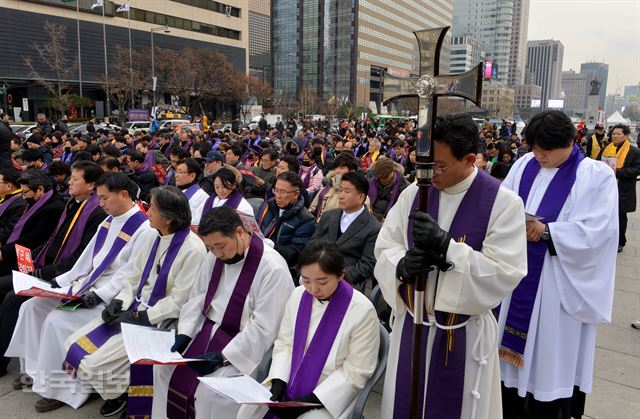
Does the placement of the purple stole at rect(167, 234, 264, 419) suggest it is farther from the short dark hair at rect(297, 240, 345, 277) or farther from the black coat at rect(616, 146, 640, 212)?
the black coat at rect(616, 146, 640, 212)

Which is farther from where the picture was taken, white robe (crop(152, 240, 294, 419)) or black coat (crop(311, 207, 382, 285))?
black coat (crop(311, 207, 382, 285))

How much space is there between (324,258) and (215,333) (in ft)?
3.75

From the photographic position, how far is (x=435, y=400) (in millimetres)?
2400

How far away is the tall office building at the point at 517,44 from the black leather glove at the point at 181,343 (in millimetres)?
167426

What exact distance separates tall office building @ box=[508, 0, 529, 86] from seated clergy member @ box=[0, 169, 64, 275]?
546 ft

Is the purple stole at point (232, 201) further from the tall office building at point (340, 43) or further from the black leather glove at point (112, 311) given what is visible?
the tall office building at point (340, 43)

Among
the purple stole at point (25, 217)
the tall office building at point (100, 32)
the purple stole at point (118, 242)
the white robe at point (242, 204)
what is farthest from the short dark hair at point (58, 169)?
the tall office building at point (100, 32)

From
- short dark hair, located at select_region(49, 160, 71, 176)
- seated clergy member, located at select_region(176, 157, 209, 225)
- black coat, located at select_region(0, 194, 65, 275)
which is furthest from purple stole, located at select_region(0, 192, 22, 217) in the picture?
seated clergy member, located at select_region(176, 157, 209, 225)

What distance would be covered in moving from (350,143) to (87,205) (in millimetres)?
8243

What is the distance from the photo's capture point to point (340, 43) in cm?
10025

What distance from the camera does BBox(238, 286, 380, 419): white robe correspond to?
276 cm

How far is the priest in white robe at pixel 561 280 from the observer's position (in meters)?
2.96

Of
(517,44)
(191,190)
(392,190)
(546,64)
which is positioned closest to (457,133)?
(392,190)

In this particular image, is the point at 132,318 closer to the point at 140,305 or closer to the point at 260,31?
the point at 140,305
